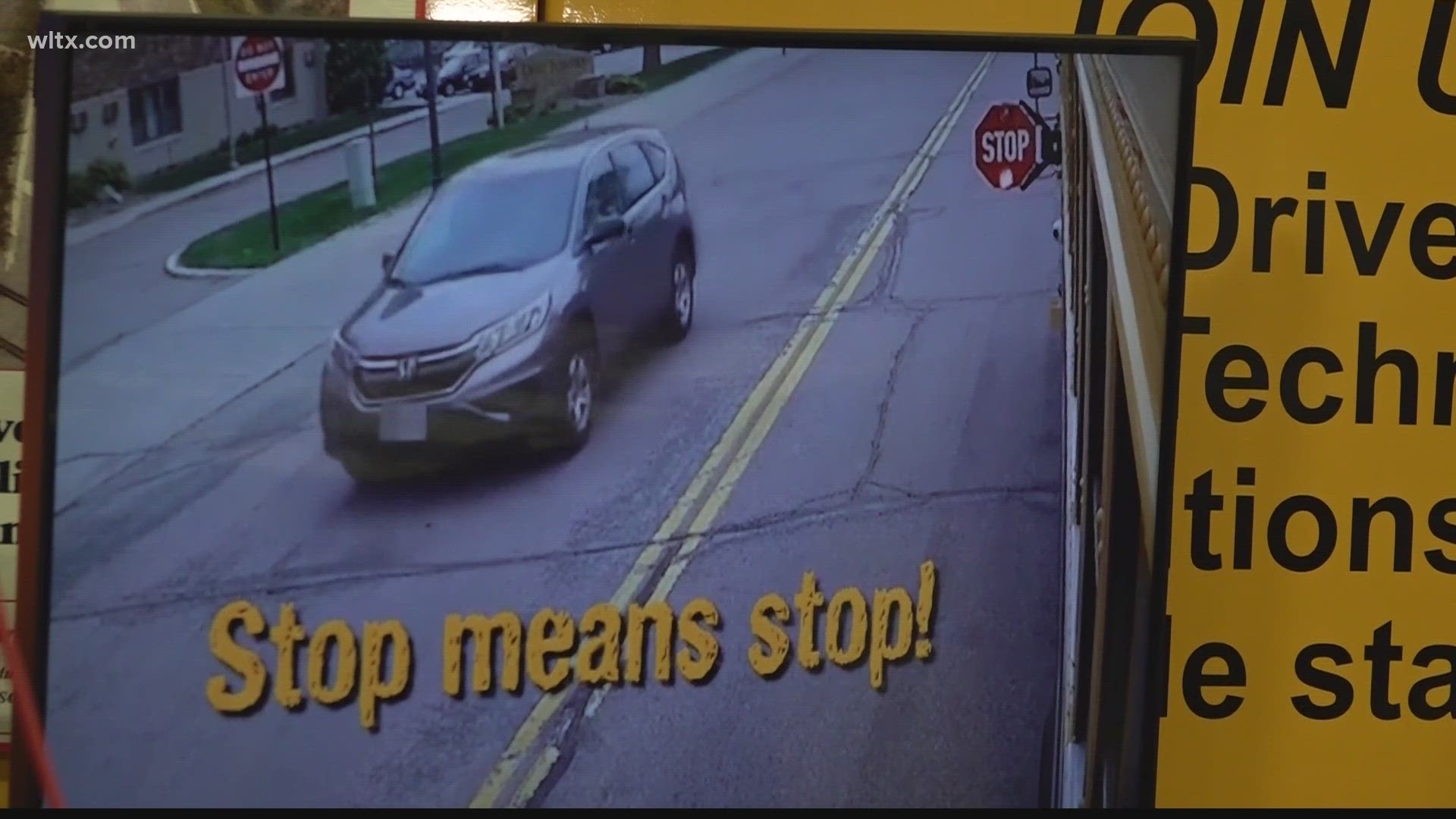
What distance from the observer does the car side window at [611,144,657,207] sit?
154cm

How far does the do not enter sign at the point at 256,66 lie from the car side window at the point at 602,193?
371mm

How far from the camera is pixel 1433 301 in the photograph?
2.06 m

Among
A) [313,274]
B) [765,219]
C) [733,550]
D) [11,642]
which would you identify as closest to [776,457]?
[733,550]

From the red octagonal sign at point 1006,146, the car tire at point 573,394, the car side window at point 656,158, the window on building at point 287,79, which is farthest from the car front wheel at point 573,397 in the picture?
the red octagonal sign at point 1006,146

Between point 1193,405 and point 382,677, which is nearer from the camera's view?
point 382,677

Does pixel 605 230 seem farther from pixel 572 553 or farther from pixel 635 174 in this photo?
pixel 572 553

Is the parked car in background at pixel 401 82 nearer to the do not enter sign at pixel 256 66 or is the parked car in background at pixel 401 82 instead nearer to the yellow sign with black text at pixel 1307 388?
the do not enter sign at pixel 256 66

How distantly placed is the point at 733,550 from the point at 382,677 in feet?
1.47

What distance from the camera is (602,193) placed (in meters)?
1.55

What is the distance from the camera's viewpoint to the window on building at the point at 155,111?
141 centimetres

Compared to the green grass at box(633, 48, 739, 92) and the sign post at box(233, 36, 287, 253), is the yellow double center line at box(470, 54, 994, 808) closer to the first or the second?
the green grass at box(633, 48, 739, 92)

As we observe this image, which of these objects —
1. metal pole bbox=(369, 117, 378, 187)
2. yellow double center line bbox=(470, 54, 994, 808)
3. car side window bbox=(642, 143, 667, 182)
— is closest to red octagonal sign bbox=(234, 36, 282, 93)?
metal pole bbox=(369, 117, 378, 187)

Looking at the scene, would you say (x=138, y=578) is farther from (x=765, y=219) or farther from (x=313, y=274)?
(x=765, y=219)

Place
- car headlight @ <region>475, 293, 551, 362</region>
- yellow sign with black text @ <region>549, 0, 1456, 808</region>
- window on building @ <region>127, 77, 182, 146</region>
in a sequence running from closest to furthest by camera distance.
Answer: window on building @ <region>127, 77, 182, 146</region> < car headlight @ <region>475, 293, 551, 362</region> < yellow sign with black text @ <region>549, 0, 1456, 808</region>
